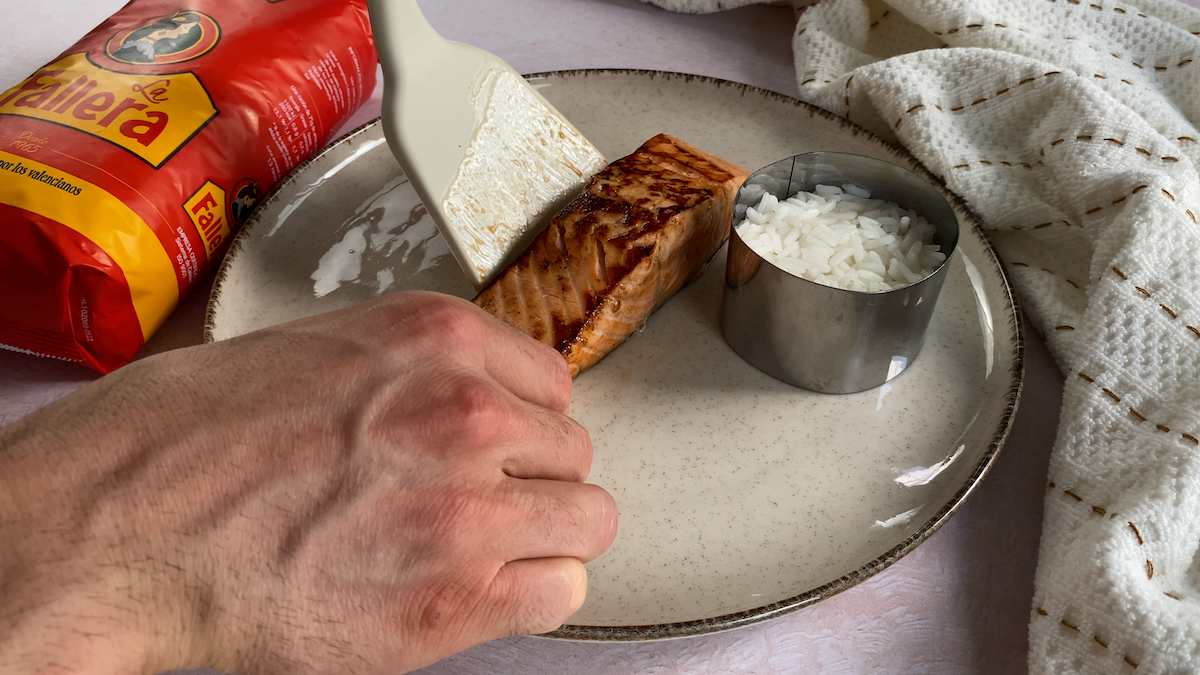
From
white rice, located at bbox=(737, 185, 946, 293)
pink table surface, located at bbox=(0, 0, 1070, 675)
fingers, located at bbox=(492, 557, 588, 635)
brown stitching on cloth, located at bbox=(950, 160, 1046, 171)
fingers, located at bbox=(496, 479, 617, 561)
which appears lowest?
pink table surface, located at bbox=(0, 0, 1070, 675)

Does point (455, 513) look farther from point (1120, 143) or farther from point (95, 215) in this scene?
point (1120, 143)

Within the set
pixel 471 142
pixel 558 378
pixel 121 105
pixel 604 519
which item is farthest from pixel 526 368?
pixel 121 105

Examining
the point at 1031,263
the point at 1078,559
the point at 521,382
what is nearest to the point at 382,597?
the point at 521,382

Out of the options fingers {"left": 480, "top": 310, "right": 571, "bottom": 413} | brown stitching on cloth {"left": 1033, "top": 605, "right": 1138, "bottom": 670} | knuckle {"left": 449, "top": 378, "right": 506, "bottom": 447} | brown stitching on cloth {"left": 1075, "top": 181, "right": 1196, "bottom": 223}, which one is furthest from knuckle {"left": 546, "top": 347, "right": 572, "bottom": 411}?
brown stitching on cloth {"left": 1075, "top": 181, "right": 1196, "bottom": 223}

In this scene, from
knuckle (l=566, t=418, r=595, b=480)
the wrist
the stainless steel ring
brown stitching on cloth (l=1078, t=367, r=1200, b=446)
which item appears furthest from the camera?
the stainless steel ring

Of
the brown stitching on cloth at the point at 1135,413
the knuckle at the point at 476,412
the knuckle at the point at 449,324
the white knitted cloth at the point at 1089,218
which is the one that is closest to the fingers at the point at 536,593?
the knuckle at the point at 476,412

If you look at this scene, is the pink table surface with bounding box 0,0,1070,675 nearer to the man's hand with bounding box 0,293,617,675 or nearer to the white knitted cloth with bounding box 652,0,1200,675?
the white knitted cloth with bounding box 652,0,1200,675
